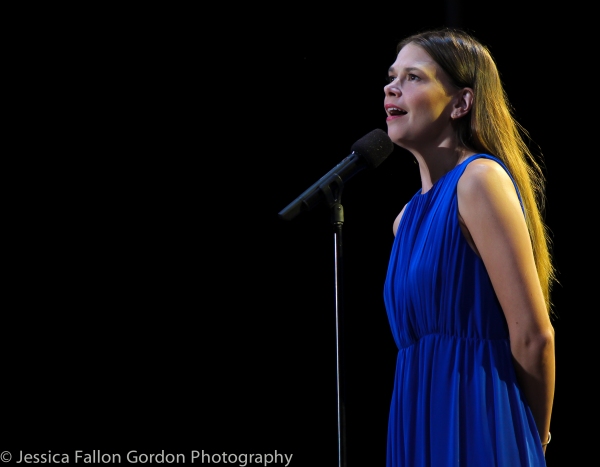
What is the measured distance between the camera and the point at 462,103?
1657 millimetres

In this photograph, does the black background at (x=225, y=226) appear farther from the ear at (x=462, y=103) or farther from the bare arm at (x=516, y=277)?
the bare arm at (x=516, y=277)

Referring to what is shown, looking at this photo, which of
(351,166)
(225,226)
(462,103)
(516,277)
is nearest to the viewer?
(516,277)

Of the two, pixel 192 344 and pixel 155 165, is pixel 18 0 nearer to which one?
pixel 155 165

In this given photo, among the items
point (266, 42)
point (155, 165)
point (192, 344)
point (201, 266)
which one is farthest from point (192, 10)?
point (192, 344)

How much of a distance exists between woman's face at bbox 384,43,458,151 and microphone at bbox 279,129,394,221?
2.1 inches

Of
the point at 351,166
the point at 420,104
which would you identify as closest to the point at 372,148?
the point at 351,166

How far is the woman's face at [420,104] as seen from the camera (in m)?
1.64

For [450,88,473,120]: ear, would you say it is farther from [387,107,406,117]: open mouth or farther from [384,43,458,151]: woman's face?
[387,107,406,117]: open mouth

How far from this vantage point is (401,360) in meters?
1.58

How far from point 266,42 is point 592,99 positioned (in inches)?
56.4

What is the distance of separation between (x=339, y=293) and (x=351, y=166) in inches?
11.6

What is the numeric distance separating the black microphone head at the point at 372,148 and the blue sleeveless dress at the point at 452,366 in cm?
16

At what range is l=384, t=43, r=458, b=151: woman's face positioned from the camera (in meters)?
1.64

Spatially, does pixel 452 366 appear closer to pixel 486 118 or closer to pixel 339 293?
pixel 339 293
